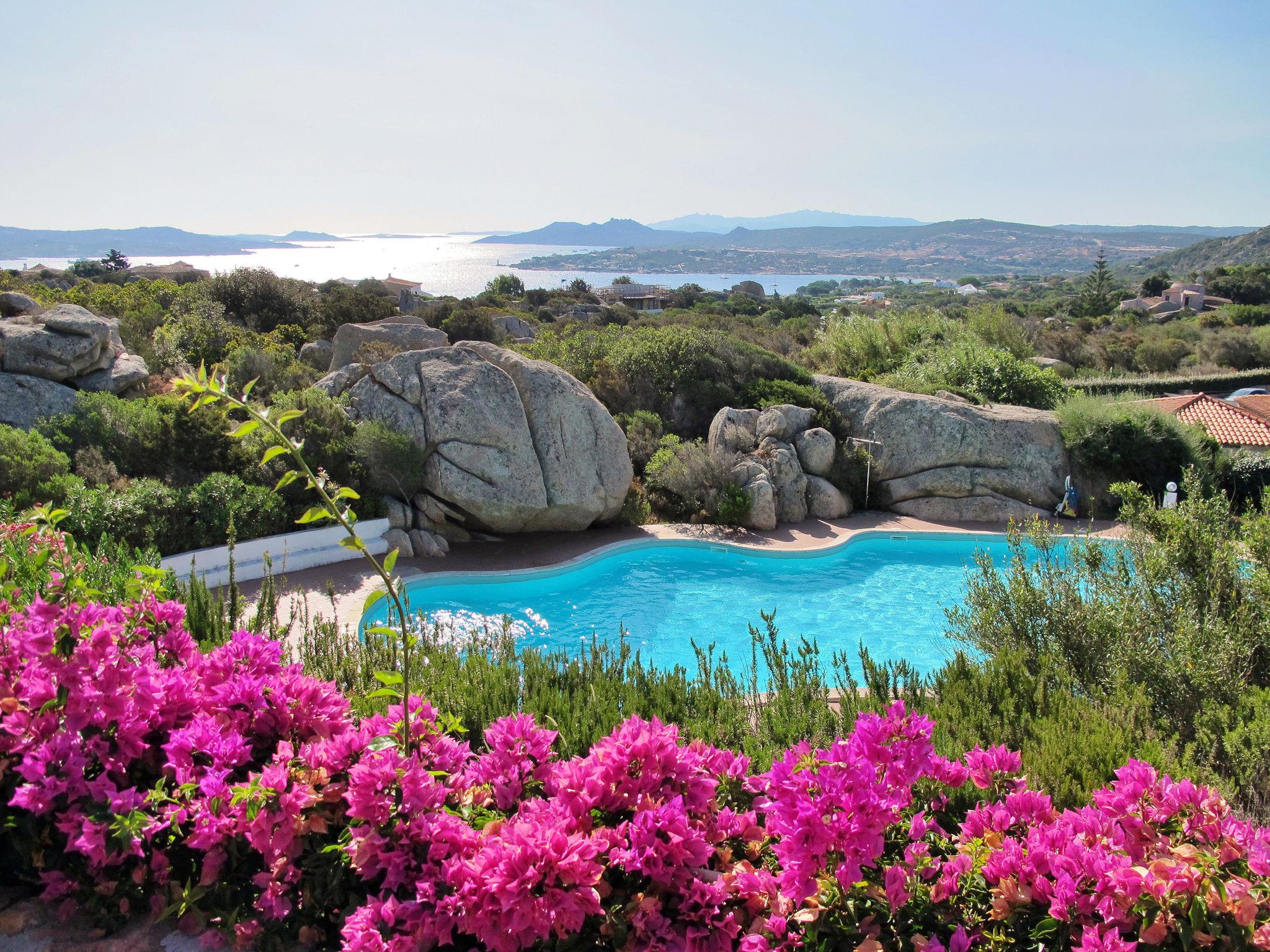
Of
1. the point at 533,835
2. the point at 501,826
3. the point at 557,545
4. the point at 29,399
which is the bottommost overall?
the point at 557,545

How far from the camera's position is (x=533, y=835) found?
7.54 feet

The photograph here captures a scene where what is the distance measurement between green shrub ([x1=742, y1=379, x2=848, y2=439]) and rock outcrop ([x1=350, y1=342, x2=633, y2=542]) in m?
4.22

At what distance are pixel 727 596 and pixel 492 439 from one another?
4093mm

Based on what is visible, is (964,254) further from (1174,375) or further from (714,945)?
(714,945)

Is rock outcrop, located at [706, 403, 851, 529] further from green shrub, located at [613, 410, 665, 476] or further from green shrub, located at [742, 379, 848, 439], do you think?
green shrub, located at [613, 410, 665, 476]

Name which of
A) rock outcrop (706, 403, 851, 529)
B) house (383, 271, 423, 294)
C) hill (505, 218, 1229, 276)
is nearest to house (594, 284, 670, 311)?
house (383, 271, 423, 294)

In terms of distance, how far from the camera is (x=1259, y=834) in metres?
2.34

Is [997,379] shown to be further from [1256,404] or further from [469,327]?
[469,327]

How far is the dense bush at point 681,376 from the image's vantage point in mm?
16156

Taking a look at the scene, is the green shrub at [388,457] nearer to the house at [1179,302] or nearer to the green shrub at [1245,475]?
the green shrub at [1245,475]

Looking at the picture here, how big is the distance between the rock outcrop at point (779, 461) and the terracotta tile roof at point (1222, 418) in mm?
7682

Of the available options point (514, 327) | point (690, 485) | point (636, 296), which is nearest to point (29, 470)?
point (690, 485)

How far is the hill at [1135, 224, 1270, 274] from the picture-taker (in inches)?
3455

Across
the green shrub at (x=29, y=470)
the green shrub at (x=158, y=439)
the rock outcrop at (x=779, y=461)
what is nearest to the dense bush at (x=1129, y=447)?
the rock outcrop at (x=779, y=461)
